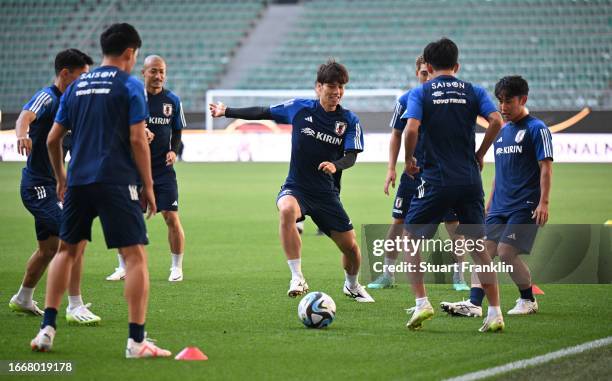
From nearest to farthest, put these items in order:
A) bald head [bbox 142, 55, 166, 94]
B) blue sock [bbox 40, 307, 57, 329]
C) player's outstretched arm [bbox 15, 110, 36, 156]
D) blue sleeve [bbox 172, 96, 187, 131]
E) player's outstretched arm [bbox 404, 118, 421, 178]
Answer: blue sock [bbox 40, 307, 57, 329]
player's outstretched arm [bbox 404, 118, 421, 178]
player's outstretched arm [bbox 15, 110, 36, 156]
bald head [bbox 142, 55, 166, 94]
blue sleeve [bbox 172, 96, 187, 131]

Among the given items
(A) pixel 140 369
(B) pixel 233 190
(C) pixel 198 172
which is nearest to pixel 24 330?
(A) pixel 140 369

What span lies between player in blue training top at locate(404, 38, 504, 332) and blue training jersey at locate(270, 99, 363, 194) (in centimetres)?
176

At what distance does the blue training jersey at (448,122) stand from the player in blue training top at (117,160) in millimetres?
2124

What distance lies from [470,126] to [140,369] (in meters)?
3.10

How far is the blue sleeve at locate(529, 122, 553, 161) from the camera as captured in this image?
8.47 m

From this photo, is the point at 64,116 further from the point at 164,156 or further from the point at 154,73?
the point at 164,156

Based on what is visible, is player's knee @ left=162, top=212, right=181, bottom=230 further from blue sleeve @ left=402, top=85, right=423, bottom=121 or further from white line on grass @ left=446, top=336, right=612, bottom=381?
white line on grass @ left=446, top=336, right=612, bottom=381

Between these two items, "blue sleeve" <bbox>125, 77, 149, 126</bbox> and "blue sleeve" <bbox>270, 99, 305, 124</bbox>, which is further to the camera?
"blue sleeve" <bbox>270, 99, 305, 124</bbox>

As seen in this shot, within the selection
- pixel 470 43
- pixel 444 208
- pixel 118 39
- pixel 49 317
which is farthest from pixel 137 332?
pixel 470 43

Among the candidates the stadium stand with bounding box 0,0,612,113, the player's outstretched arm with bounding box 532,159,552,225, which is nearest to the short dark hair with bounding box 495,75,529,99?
the player's outstretched arm with bounding box 532,159,552,225

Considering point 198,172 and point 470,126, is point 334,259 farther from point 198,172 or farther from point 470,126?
point 198,172

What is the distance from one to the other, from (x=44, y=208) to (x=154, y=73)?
9.33 feet

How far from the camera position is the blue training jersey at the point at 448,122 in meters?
7.68

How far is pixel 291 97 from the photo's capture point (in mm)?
35844
